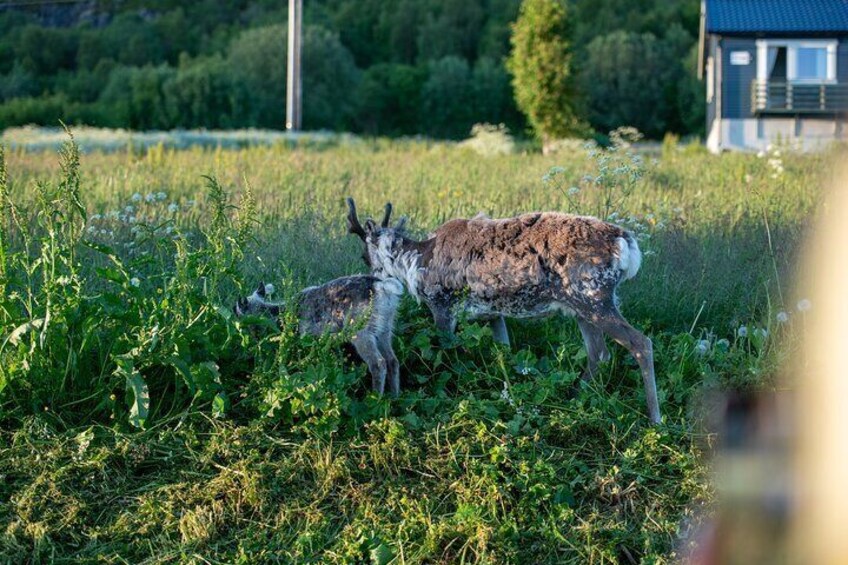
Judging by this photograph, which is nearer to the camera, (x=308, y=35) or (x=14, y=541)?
(x=14, y=541)

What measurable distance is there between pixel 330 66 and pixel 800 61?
33382 mm

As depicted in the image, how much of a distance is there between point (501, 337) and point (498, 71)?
63171 millimetres

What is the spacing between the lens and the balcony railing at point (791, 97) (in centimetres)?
3603

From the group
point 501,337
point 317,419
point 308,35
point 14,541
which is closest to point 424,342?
point 501,337

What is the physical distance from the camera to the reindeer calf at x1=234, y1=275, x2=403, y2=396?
584 cm

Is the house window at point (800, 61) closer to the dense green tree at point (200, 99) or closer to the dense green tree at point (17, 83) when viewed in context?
the dense green tree at point (200, 99)

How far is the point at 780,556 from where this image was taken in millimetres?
1188

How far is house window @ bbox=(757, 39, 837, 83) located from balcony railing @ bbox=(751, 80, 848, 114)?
0.96 feet

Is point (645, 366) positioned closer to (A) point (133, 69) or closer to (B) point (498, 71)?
(A) point (133, 69)

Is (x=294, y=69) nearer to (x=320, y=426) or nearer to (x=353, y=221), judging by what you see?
(x=353, y=221)

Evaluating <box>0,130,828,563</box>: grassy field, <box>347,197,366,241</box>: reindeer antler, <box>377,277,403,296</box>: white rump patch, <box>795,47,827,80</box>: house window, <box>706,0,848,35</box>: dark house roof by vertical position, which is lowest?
<box>0,130,828,563</box>: grassy field

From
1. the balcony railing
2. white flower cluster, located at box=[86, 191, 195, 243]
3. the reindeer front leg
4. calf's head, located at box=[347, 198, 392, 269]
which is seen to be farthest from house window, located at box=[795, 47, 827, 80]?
the reindeer front leg

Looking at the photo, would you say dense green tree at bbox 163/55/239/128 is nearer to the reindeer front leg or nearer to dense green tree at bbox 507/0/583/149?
dense green tree at bbox 507/0/583/149

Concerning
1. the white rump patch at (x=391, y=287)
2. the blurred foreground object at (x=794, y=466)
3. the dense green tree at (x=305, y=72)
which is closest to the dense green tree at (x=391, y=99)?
Answer: the dense green tree at (x=305, y=72)
